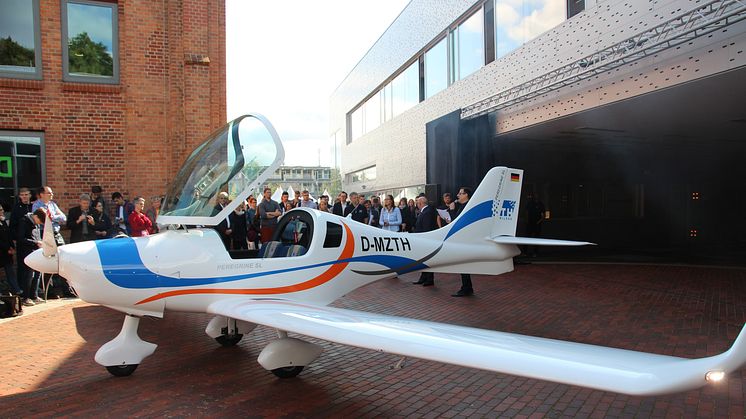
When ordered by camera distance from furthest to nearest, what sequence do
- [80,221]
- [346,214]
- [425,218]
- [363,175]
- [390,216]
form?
[363,175]
[346,214]
[390,216]
[425,218]
[80,221]

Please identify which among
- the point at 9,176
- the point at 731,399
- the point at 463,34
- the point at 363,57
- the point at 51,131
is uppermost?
the point at 363,57

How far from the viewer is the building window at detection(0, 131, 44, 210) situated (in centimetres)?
1002

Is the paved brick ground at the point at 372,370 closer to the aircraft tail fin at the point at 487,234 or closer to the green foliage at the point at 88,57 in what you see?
the aircraft tail fin at the point at 487,234

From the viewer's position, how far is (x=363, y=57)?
90.0 feet

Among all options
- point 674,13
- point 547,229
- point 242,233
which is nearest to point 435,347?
point 242,233

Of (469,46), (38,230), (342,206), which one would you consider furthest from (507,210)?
(469,46)

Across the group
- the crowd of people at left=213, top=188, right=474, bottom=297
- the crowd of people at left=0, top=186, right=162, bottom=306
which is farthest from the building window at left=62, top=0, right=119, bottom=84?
the crowd of people at left=213, top=188, right=474, bottom=297

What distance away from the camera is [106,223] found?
8.62 m

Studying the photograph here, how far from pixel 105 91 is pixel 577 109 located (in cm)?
1016

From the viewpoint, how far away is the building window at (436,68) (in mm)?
16219

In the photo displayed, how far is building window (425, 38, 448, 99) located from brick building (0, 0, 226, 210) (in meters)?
7.61

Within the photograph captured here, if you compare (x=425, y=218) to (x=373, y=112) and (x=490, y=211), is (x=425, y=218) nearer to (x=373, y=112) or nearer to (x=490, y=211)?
(x=490, y=211)

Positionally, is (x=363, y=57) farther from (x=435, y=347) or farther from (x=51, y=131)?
(x=435, y=347)

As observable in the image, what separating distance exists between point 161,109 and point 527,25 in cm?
883
